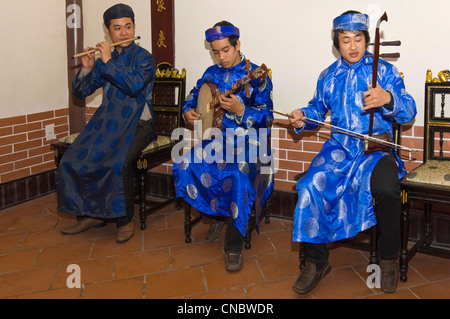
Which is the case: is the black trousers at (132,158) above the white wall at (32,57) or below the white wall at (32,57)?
below

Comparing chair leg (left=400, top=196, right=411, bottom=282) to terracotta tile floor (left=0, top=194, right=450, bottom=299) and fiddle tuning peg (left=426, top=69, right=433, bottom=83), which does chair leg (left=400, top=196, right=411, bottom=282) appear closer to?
terracotta tile floor (left=0, top=194, right=450, bottom=299)

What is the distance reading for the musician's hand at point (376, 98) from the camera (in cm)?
245

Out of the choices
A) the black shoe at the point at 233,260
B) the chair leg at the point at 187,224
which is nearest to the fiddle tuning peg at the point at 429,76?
the black shoe at the point at 233,260

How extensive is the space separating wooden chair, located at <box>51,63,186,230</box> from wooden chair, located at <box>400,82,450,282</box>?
5.72 feet

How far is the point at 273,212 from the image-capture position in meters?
3.74

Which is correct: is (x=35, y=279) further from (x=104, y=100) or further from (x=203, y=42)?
(x=203, y=42)

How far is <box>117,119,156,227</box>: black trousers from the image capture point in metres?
3.25

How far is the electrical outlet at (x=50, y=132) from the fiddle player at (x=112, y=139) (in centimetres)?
91

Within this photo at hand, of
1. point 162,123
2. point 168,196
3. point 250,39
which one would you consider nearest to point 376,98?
point 250,39

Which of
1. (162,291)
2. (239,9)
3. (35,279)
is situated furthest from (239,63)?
(35,279)

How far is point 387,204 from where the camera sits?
249 centimetres

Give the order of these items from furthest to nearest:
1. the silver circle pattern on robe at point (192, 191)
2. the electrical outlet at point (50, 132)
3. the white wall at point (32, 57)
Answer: the electrical outlet at point (50, 132) < the white wall at point (32, 57) < the silver circle pattern on robe at point (192, 191)

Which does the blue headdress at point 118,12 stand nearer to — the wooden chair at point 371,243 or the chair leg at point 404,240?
the wooden chair at point 371,243

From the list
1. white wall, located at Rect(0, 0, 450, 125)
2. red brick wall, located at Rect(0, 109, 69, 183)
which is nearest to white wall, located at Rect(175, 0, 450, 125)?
white wall, located at Rect(0, 0, 450, 125)
